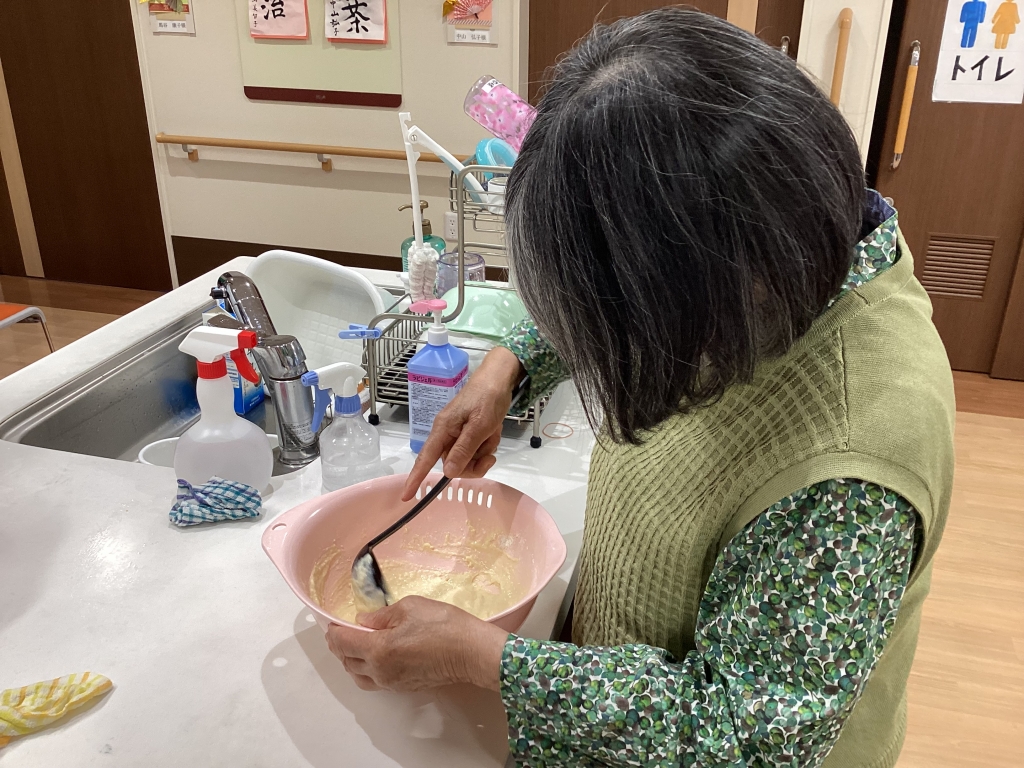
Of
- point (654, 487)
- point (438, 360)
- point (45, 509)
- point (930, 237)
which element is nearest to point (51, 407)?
point (45, 509)

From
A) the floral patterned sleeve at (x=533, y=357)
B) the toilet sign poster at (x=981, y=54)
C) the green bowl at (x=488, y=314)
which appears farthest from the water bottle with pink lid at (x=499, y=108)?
the toilet sign poster at (x=981, y=54)

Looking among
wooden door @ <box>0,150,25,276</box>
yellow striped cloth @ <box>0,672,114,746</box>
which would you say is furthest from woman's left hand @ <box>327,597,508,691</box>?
wooden door @ <box>0,150,25,276</box>

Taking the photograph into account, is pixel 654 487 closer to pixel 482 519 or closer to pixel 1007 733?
pixel 482 519

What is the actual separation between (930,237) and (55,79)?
13.3 ft

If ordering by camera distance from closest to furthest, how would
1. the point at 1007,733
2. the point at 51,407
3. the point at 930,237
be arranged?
the point at 51,407 < the point at 1007,733 < the point at 930,237

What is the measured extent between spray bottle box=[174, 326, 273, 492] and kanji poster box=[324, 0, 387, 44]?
2.63m

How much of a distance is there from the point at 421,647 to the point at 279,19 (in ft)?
11.1

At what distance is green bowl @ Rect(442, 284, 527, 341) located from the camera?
1257mm

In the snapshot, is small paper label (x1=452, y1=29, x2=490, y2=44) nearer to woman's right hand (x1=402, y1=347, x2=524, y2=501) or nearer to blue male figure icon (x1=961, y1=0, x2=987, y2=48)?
blue male figure icon (x1=961, y1=0, x2=987, y2=48)

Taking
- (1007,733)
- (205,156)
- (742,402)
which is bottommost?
(1007,733)

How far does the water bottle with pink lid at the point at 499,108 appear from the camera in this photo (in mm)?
1245

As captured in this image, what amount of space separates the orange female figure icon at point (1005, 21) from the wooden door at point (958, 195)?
189mm

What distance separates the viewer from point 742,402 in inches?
25.4

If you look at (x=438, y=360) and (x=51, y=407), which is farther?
(x=51, y=407)
